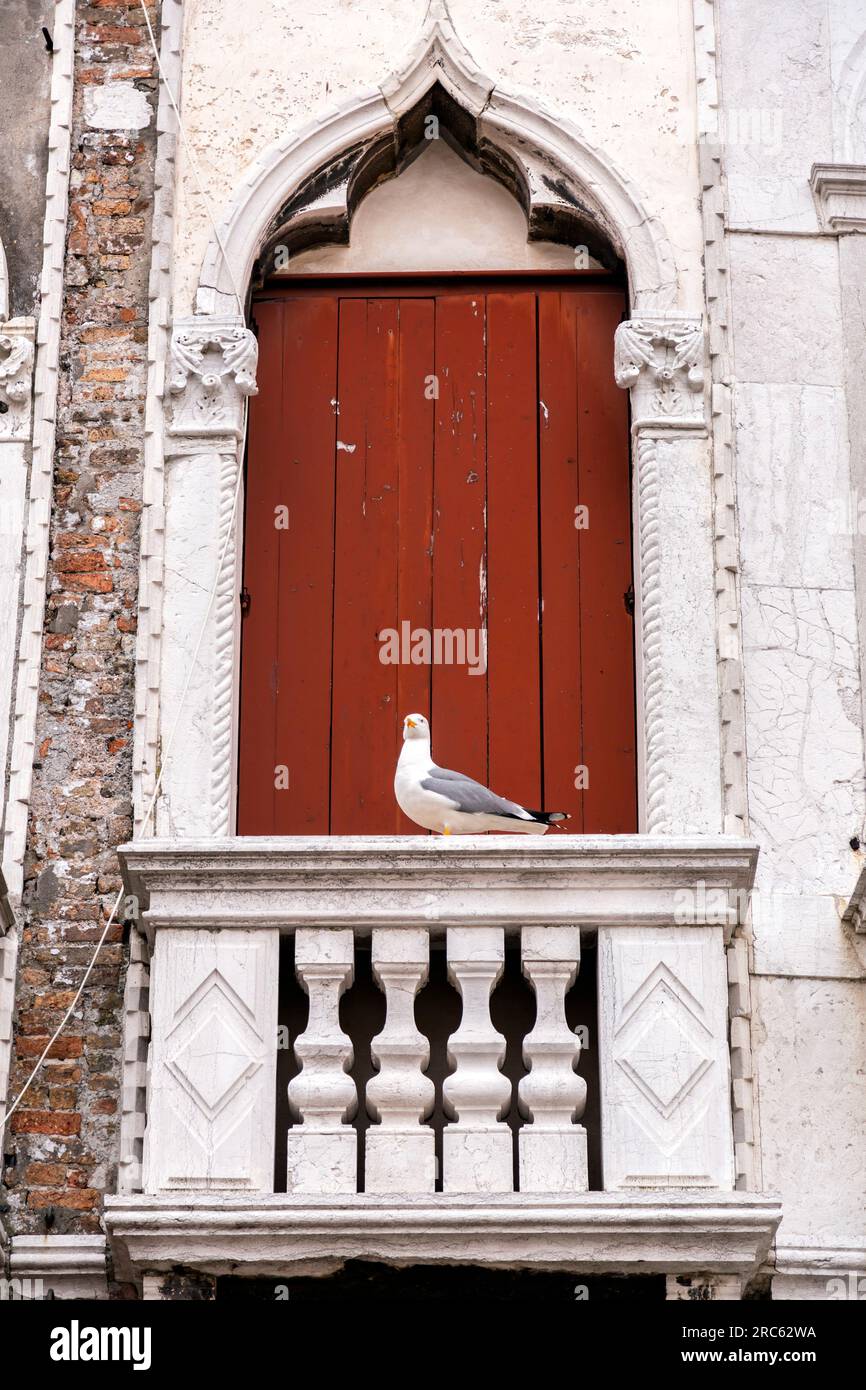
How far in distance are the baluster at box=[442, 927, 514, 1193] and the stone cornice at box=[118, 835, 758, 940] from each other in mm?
92

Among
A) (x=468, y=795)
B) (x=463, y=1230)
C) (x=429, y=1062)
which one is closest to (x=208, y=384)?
(x=468, y=795)

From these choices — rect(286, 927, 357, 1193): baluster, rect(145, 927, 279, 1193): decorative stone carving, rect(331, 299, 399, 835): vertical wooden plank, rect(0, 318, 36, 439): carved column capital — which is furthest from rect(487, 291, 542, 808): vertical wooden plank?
rect(0, 318, 36, 439): carved column capital

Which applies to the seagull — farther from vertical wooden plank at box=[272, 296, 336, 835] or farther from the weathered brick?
the weathered brick

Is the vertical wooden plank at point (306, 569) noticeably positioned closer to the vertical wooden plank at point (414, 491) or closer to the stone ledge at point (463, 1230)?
the vertical wooden plank at point (414, 491)

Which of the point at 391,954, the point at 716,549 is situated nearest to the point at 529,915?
the point at 391,954

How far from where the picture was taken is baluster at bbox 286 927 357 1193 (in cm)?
837

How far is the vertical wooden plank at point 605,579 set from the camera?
9.68 meters

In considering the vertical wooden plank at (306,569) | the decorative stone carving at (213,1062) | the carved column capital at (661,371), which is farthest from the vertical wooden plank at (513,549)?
the decorative stone carving at (213,1062)

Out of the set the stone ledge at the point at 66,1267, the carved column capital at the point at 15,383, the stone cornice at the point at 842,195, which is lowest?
the stone ledge at the point at 66,1267

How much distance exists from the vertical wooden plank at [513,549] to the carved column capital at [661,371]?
0.46 meters

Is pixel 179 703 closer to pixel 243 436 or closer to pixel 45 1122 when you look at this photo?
pixel 243 436

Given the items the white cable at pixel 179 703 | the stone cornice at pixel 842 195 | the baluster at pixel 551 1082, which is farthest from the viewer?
the stone cornice at pixel 842 195

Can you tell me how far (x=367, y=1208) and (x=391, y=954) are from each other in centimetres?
85

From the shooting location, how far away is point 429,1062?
8.94 m
